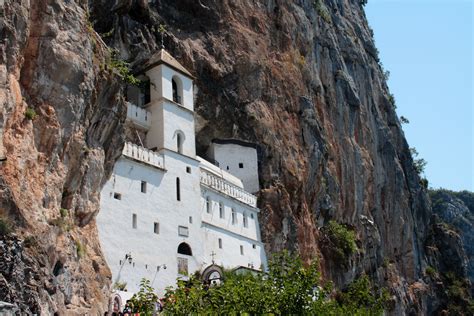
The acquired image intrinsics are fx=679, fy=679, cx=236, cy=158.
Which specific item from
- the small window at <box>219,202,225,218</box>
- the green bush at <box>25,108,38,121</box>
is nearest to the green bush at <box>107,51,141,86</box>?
the green bush at <box>25,108,38,121</box>

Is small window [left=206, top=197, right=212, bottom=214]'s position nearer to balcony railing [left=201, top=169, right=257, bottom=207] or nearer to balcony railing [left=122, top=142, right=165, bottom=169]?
balcony railing [left=201, top=169, right=257, bottom=207]

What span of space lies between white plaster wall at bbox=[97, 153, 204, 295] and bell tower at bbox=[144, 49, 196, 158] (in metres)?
1.23

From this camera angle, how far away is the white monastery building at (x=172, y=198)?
1384 inches

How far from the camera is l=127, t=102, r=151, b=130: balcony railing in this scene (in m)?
40.4

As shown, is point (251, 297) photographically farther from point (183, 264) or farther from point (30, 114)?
point (183, 264)

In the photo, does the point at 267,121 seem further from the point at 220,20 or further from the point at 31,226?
the point at 31,226

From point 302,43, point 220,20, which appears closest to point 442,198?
point 302,43

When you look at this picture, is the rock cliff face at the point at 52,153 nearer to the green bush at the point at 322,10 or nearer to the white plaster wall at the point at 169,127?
the white plaster wall at the point at 169,127

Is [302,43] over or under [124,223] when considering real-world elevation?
over

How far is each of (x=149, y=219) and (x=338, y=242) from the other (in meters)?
20.9

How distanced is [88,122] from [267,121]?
1985 cm

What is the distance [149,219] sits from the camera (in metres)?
37.0

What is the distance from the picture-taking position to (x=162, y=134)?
41.1 metres

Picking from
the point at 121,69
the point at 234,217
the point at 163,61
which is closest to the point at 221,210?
the point at 234,217
